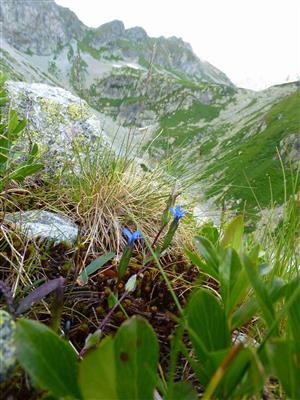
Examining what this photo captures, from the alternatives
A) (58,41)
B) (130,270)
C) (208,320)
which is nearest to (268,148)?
(130,270)

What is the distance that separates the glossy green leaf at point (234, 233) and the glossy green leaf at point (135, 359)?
96 cm

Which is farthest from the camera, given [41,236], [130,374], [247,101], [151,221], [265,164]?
[247,101]

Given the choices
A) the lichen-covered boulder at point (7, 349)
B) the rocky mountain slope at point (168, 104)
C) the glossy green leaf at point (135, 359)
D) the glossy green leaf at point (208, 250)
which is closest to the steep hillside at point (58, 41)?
the rocky mountain slope at point (168, 104)

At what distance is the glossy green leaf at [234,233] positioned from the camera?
1.72m

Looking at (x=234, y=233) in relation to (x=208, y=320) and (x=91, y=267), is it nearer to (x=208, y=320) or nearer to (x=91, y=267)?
(x=91, y=267)

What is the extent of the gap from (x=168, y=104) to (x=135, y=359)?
107135 millimetres

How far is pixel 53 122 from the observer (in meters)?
3.48

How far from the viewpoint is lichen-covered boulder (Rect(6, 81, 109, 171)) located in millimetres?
3174

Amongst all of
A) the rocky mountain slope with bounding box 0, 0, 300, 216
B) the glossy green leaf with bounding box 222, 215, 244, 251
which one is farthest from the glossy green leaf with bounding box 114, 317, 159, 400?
the rocky mountain slope with bounding box 0, 0, 300, 216

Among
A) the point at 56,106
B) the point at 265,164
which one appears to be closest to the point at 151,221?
the point at 56,106

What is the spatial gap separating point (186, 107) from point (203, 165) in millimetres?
117729

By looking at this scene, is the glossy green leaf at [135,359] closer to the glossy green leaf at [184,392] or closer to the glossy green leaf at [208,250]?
the glossy green leaf at [184,392]

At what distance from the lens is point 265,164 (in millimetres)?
66125

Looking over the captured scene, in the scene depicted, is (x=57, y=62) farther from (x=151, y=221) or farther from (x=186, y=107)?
(x=151, y=221)
